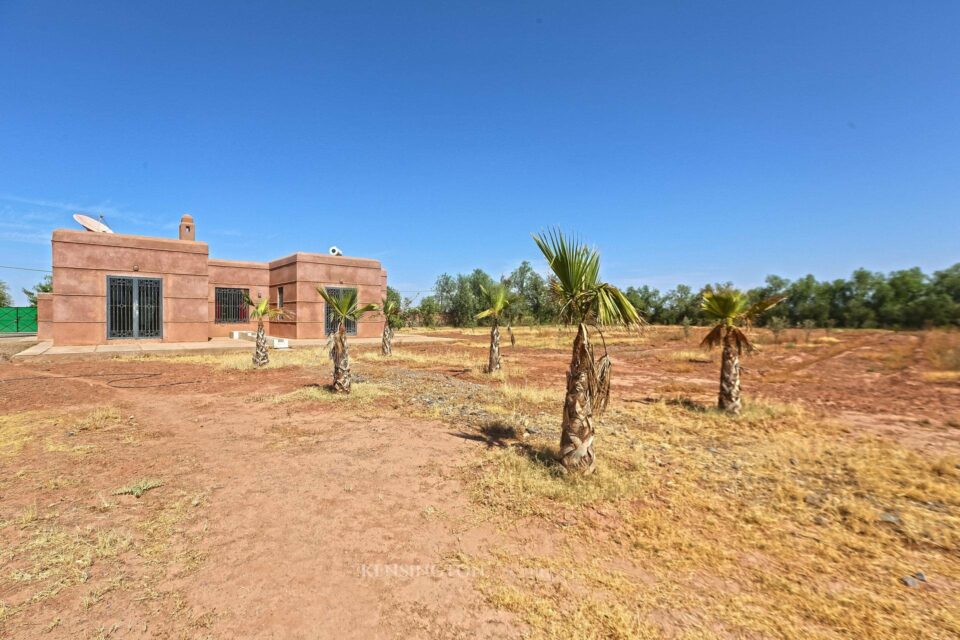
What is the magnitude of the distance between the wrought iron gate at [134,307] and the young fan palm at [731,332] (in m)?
22.7

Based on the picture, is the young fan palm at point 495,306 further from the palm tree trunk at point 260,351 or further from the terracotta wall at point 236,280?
the terracotta wall at point 236,280

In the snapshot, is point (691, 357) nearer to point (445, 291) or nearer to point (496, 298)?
point (496, 298)

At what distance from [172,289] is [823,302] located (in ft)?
185

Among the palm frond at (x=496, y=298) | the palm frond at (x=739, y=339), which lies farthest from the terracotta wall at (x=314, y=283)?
the palm frond at (x=739, y=339)

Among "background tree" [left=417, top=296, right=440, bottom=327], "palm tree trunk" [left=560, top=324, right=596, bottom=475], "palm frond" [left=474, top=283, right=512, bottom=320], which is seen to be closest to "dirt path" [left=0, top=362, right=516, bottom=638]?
"palm tree trunk" [left=560, top=324, right=596, bottom=475]

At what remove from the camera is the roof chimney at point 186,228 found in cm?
2106

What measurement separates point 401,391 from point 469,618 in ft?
24.7

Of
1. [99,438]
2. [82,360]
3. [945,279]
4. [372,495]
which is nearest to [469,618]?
[372,495]

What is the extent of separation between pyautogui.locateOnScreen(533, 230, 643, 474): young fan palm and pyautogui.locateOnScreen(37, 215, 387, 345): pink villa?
20.3 meters

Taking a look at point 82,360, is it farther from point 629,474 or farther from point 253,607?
point 629,474

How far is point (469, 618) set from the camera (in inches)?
106

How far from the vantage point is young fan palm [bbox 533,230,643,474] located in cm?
487

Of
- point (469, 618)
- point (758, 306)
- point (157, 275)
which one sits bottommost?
point (469, 618)

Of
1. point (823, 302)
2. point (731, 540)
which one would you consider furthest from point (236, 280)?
point (823, 302)
